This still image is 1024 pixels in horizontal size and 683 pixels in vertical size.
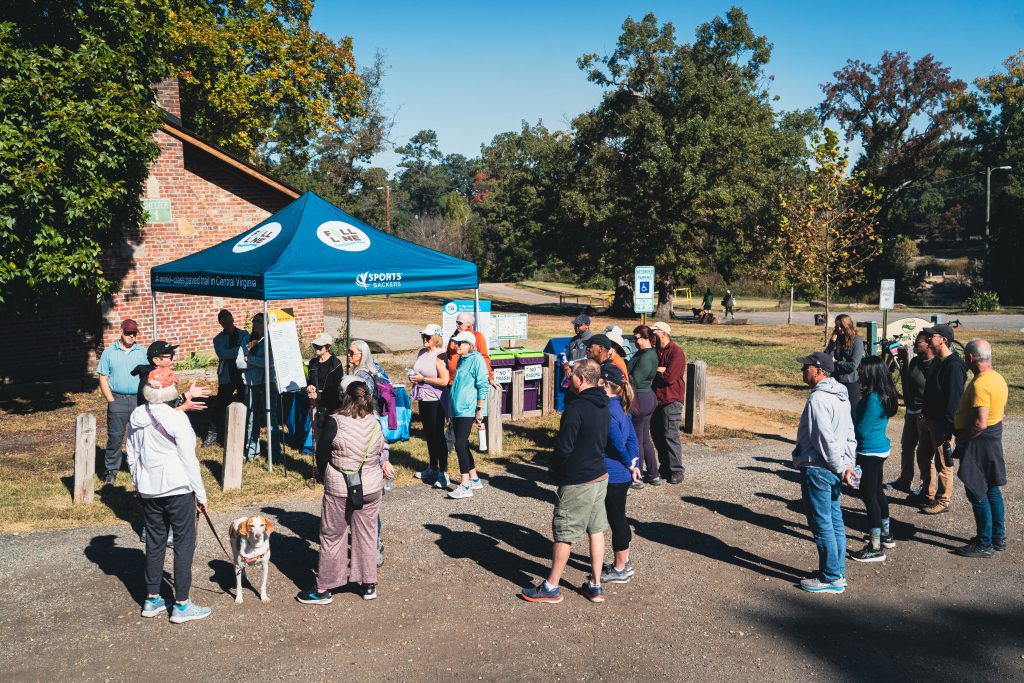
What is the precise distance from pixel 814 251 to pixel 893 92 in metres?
44.2

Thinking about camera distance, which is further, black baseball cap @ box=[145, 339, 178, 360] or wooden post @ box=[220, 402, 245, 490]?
wooden post @ box=[220, 402, 245, 490]

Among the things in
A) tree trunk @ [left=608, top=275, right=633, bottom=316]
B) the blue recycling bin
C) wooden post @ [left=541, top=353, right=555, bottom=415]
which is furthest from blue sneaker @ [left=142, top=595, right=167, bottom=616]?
tree trunk @ [left=608, top=275, right=633, bottom=316]

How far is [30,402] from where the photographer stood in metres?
15.1

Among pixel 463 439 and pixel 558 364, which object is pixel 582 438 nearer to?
pixel 463 439

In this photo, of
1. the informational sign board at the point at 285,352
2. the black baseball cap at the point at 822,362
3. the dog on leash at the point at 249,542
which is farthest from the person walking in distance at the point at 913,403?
the informational sign board at the point at 285,352

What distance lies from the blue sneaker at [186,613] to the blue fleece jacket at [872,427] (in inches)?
217

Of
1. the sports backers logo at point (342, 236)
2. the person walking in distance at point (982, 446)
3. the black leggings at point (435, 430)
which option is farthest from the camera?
the sports backers logo at point (342, 236)

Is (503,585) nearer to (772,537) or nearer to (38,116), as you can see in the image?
(772,537)

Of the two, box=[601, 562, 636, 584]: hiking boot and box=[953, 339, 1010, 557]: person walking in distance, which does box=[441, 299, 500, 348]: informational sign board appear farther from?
box=[953, 339, 1010, 557]: person walking in distance

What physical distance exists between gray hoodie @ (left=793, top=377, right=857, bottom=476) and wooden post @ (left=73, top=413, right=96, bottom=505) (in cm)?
706

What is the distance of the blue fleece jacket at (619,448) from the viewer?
6.34 m

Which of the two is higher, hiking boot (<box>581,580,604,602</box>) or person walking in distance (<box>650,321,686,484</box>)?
person walking in distance (<box>650,321,686,484</box>)

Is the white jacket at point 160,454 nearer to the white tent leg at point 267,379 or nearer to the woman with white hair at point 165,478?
the woman with white hair at point 165,478

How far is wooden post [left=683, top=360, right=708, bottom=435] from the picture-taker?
41.0ft
